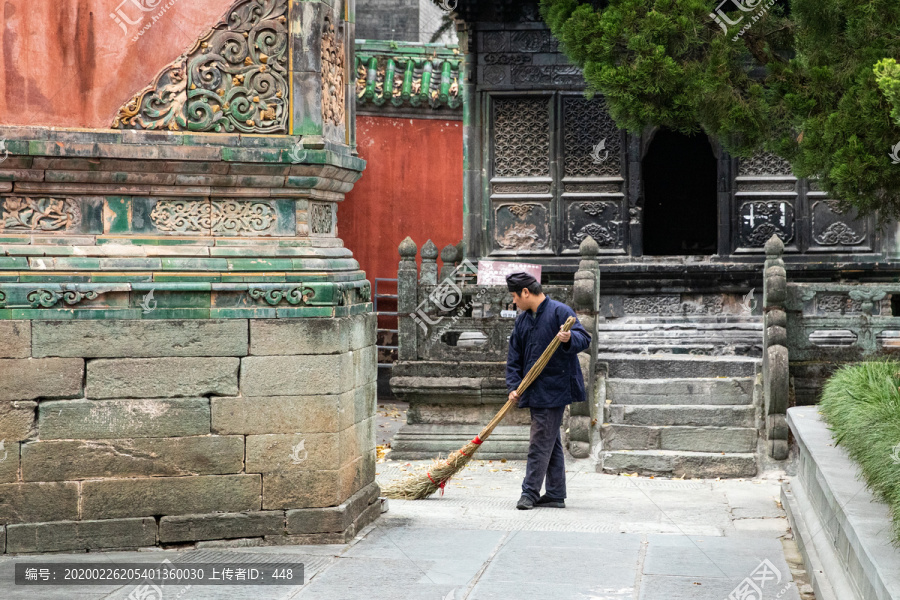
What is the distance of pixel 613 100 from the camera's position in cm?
834

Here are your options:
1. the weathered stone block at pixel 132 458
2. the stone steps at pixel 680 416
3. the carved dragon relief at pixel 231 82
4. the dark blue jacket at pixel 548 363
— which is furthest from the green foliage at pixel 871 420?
the carved dragon relief at pixel 231 82

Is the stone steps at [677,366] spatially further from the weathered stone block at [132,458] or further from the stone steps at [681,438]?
the weathered stone block at [132,458]

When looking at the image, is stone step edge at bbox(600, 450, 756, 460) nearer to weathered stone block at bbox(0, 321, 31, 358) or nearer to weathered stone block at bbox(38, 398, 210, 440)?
weathered stone block at bbox(38, 398, 210, 440)

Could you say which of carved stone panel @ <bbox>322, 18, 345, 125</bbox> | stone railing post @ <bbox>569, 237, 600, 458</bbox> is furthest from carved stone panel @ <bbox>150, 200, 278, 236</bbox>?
stone railing post @ <bbox>569, 237, 600, 458</bbox>

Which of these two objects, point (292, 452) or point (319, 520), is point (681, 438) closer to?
point (319, 520)

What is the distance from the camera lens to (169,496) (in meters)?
5.70

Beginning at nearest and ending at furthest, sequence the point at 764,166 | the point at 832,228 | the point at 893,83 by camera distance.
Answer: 1. the point at 893,83
2. the point at 832,228
3. the point at 764,166

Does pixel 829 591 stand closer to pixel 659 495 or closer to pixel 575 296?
pixel 659 495

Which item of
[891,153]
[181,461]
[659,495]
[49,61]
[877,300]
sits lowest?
[659,495]

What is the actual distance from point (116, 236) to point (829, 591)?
391 centimetres

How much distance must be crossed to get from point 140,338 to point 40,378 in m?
0.53

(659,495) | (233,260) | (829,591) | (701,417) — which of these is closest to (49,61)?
(233,260)

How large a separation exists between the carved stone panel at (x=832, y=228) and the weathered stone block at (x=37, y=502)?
29.0 feet

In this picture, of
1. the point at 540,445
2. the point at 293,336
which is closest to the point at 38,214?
the point at 293,336
